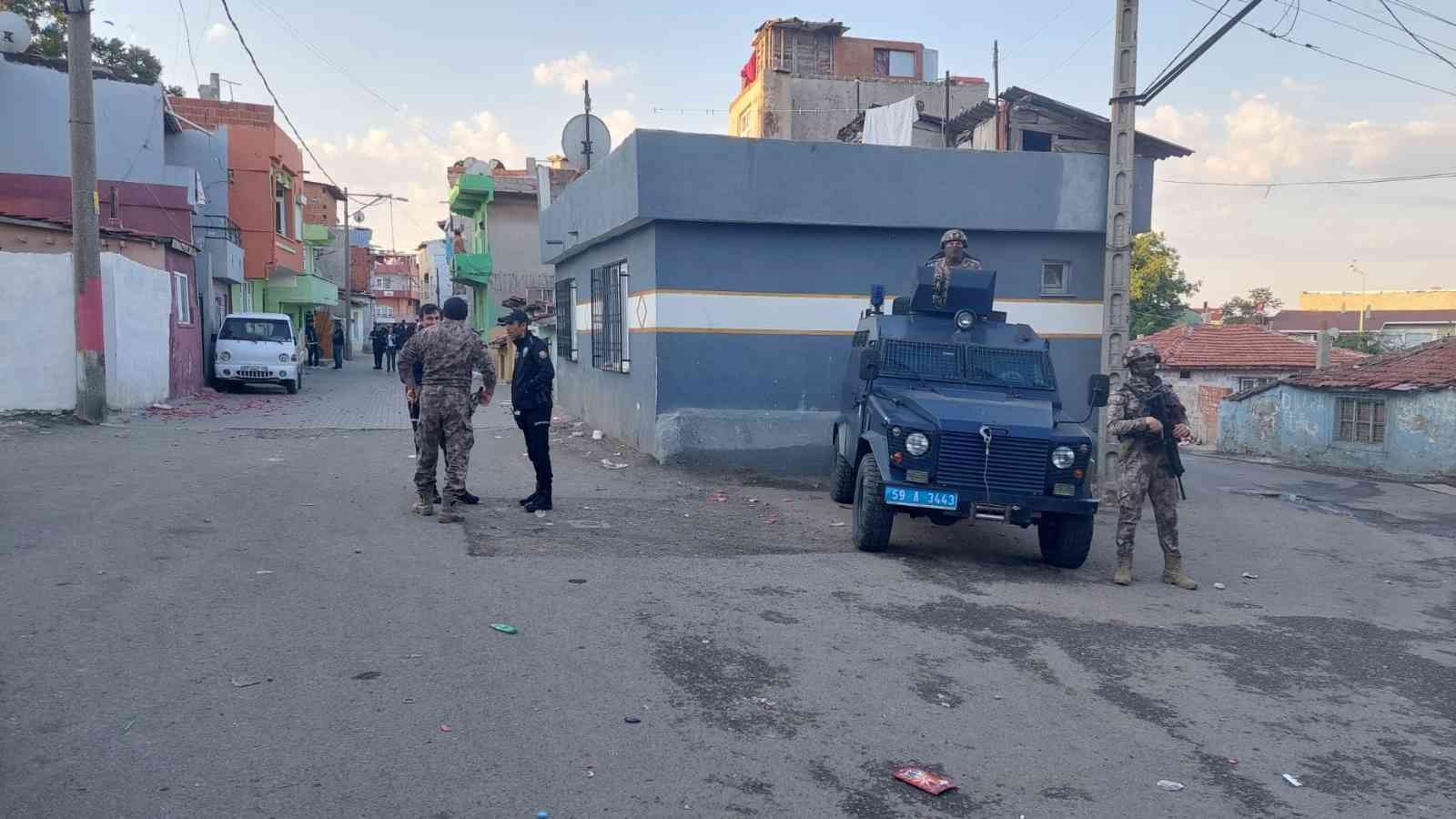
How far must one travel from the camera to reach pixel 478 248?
138 feet

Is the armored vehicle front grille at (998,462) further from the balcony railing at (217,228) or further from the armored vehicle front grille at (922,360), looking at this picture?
the balcony railing at (217,228)

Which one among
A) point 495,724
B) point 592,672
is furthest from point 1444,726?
point 495,724

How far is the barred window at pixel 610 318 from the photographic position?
14602 millimetres

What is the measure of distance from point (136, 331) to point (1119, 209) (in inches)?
582

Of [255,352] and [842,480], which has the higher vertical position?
[255,352]

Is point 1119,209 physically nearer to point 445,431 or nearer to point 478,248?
point 445,431

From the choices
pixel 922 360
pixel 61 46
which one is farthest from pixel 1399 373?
pixel 61 46

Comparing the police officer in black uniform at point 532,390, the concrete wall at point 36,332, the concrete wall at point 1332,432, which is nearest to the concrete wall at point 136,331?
the concrete wall at point 36,332

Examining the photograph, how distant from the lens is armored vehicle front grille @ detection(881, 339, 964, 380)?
923 cm

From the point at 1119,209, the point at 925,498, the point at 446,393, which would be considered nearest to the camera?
the point at 925,498

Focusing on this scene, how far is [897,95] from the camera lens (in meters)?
37.5

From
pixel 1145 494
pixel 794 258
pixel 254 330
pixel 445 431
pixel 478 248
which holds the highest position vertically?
pixel 478 248

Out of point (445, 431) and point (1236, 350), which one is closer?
point (445, 431)

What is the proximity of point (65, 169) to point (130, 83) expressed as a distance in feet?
8.10
